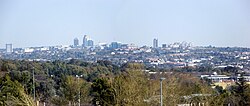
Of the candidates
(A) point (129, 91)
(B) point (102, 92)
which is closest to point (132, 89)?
(A) point (129, 91)

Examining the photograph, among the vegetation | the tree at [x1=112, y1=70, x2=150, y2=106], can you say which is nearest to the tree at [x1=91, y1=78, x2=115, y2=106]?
the vegetation

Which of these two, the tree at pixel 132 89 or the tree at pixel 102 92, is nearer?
the tree at pixel 132 89

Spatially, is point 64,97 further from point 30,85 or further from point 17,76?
point 17,76

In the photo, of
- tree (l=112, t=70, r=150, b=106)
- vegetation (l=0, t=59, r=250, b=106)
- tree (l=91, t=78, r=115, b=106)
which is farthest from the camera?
tree (l=91, t=78, r=115, b=106)

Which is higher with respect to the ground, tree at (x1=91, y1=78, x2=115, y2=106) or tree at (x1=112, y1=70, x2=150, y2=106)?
tree at (x1=112, y1=70, x2=150, y2=106)

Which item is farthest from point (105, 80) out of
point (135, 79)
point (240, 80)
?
point (240, 80)

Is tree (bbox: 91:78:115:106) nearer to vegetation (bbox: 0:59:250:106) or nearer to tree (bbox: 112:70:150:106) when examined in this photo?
vegetation (bbox: 0:59:250:106)

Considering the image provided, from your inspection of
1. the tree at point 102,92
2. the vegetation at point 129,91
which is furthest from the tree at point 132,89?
the tree at point 102,92

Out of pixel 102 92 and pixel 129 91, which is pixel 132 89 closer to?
pixel 129 91

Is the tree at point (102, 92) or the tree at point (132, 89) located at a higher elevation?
the tree at point (132, 89)

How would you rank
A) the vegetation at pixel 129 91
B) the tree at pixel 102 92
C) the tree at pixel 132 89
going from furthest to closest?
the tree at pixel 102 92 < the vegetation at pixel 129 91 < the tree at pixel 132 89

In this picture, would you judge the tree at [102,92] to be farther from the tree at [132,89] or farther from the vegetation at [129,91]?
the tree at [132,89]
